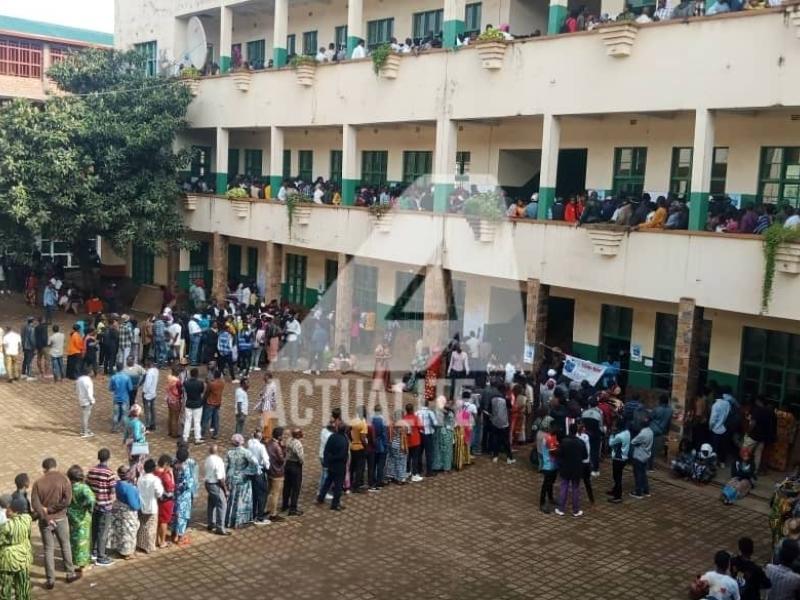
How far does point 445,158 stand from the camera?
738 inches

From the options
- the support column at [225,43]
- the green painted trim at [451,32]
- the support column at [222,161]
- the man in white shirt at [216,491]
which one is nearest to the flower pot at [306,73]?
the support column at [225,43]

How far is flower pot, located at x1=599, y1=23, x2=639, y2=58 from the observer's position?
1484 centimetres

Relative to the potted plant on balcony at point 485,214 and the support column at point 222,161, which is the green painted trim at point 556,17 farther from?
the support column at point 222,161

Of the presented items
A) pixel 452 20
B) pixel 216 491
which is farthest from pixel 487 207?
pixel 216 491

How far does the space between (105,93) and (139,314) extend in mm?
7338

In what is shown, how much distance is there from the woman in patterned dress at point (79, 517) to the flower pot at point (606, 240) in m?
10.0

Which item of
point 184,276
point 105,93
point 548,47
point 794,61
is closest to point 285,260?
point 184,276

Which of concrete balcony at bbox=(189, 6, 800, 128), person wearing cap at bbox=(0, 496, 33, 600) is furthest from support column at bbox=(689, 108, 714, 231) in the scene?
person wearing cap at bbox=(0, 496, 33, 600)

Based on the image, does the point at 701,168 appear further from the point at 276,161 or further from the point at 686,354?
the point at 276,161

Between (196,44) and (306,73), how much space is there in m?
6.97

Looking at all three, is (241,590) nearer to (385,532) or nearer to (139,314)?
(385,532)

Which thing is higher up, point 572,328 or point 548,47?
point 548,47

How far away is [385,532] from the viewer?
11250mm

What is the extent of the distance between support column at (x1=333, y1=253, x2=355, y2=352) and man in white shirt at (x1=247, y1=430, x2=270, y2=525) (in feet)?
34.7
